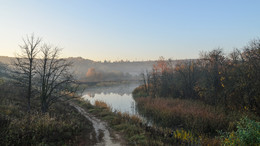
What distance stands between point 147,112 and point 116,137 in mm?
11257

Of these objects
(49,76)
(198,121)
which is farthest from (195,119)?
(49,76)

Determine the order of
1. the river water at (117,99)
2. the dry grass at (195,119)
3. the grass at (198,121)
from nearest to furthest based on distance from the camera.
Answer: the grass at (198,121) < the dry grass at (195,119) < the river water at (117,99)

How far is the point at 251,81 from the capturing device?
14.4 m

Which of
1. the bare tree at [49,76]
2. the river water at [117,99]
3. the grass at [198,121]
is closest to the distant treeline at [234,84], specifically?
the grass at [198,121]

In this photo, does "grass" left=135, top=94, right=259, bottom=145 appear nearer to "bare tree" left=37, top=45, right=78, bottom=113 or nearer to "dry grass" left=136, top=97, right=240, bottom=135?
"dry grass" left=136, top=97, right=240, bottom=135

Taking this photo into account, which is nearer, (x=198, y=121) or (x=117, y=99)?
(x=198, y=121)

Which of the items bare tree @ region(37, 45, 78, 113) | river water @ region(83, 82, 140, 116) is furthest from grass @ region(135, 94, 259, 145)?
bare tree @ region(37, 45, 78, 113)

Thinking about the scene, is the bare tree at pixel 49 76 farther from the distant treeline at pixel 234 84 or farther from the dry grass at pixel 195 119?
the distant treeline at pixel 234 84

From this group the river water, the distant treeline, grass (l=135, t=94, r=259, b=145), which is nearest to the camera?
grass (l=135, t=94, r=259, b=145)

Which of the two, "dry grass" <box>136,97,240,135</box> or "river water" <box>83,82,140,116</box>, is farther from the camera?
"river water" <box>83,82,140,116</box>

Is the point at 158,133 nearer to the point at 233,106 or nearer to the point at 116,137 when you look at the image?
the point at 116,137

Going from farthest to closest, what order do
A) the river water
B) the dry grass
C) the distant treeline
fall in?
1. the river water
2. the distant treeline
3. the dry grass

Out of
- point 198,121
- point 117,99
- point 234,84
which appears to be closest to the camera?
point 198,121

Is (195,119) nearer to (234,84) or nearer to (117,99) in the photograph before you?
(234,84)
